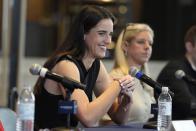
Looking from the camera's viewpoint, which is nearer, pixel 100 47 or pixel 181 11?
pixel 100 47

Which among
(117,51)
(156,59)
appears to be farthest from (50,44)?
(117,51)

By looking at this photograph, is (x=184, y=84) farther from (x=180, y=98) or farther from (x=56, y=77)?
(x=56, y=77)

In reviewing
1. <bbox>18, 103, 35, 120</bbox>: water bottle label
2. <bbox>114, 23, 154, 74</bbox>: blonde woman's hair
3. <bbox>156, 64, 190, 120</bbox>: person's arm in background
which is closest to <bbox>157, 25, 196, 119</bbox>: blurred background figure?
<bbox>156, 64, 190, 120</bbox>: person's arm in background

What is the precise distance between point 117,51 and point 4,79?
79.8 inches

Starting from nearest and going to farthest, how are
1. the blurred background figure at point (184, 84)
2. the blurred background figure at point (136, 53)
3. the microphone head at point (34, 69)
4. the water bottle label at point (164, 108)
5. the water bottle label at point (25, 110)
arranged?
the water bottle label at point (25, 110) < the microphone head at point (34, 69) < the water bottle label at point (164, 108) < the blurred background figure at point (136, 53) < the blurred background figure at point (184, 84)

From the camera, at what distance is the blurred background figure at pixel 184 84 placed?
11.7 feet

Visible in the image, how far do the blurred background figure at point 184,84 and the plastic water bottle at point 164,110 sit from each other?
3.06 feet

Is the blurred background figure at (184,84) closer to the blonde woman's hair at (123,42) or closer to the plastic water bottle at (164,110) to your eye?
the blonde woman's hair at (123,42)

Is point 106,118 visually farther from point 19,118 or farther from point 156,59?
point 156,59

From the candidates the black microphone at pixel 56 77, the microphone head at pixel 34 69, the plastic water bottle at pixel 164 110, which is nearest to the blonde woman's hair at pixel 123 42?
the plastic water bottle at pixel 164 110

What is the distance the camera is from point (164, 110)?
245cm

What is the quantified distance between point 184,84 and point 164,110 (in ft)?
3.95

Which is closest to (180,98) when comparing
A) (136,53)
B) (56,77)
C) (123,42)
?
(136,53)

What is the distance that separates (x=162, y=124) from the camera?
2.51 metres
